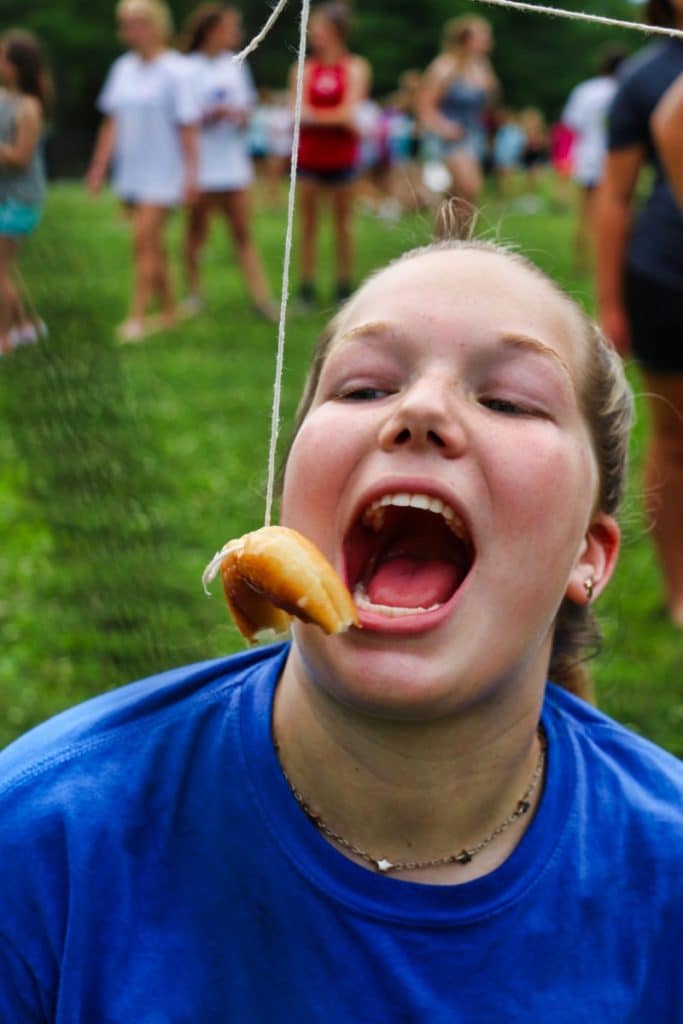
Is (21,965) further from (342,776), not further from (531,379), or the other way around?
(531,379)

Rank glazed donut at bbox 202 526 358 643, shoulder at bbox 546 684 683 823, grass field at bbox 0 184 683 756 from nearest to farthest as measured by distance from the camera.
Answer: glazed donut at bbox 202 526 358 643
shoulder at bbox 546 684 683 823
grass field at bbox 0 184 683 756

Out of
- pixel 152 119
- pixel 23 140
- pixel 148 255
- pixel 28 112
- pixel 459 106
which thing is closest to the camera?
pixel 23 140

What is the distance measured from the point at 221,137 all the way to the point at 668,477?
5.54m

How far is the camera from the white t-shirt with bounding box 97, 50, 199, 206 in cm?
828

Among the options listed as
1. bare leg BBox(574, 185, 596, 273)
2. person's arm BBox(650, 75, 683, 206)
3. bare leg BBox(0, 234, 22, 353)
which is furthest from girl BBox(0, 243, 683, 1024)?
bare leg BBox(574, 185, 596, 273)

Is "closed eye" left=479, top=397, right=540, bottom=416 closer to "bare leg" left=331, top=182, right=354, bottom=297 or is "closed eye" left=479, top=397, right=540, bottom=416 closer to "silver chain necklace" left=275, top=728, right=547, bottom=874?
"silver chain necklace" left=275, top=728, right=547, bottom=874

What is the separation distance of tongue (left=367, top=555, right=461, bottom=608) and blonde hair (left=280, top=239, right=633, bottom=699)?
0.78 feet

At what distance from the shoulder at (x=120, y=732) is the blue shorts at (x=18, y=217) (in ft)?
8.31

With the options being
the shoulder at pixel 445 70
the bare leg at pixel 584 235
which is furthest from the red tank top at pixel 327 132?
the bare leg at pixel 584 235

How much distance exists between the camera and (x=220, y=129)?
349 inches

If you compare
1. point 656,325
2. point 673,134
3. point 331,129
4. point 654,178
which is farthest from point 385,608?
point 331,129

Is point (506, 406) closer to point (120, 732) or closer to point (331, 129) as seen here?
point (120, 732)

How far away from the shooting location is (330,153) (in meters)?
9.12

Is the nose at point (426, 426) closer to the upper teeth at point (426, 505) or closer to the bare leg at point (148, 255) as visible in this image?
the upper teeth at point (426, 505)
